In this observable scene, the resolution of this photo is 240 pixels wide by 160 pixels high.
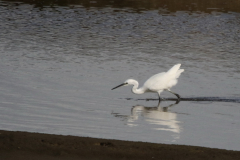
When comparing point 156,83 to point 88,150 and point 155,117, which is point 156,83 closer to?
point 155,117

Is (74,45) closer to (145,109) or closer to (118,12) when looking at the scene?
(145,109)

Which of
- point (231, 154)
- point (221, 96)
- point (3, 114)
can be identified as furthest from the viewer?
point (221, 96)

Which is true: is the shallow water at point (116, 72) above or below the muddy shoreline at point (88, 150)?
below

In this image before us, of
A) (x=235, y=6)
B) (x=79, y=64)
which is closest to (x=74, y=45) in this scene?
(x=79, y=64)

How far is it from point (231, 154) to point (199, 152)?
1.33 feet

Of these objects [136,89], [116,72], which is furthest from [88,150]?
[116,72]

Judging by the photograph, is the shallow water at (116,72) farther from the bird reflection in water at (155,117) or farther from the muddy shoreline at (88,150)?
the muddy shoreline at (88,150)

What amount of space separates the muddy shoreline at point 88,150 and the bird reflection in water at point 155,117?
217 centimetres

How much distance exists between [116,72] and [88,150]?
366 inches

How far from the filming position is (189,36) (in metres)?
24.6

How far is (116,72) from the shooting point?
51.2ft

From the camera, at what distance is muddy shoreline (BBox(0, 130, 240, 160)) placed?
619 cm

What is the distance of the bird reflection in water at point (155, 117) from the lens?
9.54 m

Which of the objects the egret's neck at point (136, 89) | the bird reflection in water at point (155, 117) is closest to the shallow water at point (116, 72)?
the bird reflection in water at point (155, 117)
